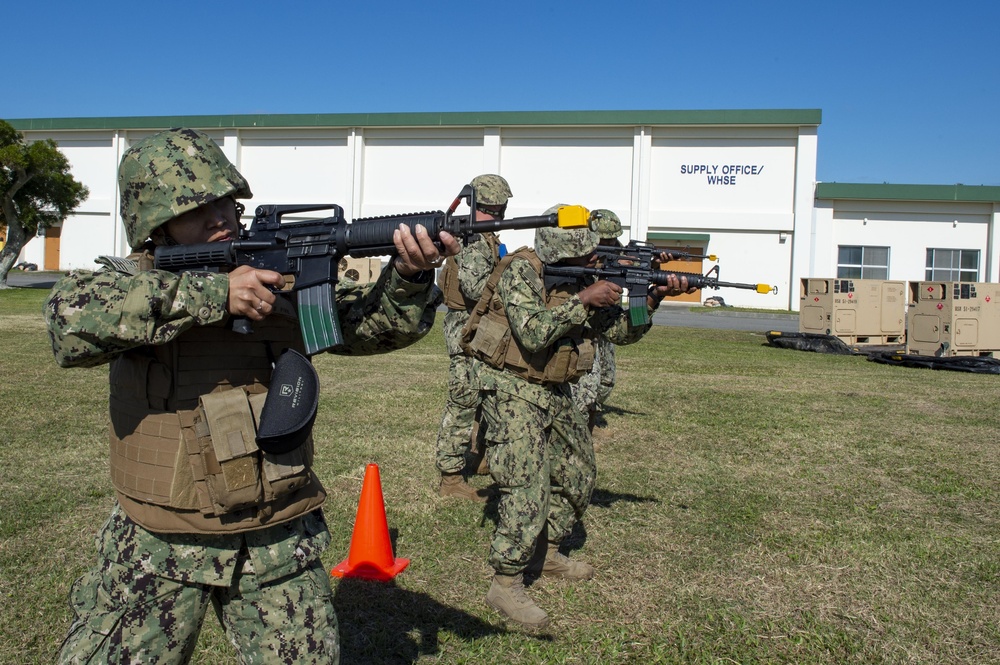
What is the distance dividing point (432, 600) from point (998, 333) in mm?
17203

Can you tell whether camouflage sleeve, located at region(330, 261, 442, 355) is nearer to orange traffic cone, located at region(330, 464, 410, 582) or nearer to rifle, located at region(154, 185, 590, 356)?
rifle, located at region(154, 185, 590, 356)

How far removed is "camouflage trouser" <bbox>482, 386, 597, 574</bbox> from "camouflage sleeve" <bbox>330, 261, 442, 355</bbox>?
1.54m

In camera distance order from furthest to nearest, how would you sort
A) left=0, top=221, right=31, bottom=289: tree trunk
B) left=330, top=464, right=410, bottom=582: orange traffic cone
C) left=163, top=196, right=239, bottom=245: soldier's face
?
left=0, top=221, right=31, bottom=289: tree trunk, left=330, top=464, right=410, bottom=582: orange traffic cone, left=163, top=196, right=239, bottom=245: soldier's face

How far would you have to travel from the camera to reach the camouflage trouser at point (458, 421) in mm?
6488

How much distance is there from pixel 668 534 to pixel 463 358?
86.9 inches

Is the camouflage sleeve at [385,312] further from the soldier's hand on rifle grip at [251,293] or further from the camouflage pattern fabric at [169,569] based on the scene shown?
the camouflage pattern fabric at [169,569]

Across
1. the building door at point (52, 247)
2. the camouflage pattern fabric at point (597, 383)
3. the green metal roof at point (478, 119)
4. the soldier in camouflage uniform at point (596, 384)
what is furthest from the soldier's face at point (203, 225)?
the building door at point (52, 247)

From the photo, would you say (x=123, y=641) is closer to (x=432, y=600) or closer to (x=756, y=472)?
(x=432, y=600)

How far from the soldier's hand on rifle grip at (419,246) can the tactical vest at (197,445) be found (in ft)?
1.49

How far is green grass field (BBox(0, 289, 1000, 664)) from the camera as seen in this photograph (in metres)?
4.18

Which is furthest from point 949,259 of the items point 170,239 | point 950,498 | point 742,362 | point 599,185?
point 170,239

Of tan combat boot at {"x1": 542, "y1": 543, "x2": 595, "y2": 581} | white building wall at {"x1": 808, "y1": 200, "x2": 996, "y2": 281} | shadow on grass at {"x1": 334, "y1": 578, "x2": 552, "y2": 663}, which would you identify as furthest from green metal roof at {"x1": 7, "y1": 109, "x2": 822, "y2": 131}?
shadow on grass at {"x1": 334, "y1": 578, "x2": 552, "y2": 663}

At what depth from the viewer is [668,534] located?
5.70 meters

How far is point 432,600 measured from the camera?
4590 mm
